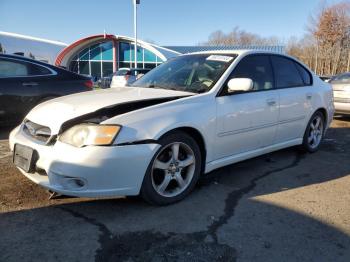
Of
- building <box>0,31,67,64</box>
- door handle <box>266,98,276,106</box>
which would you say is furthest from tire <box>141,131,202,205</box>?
building <box>0,31,67,64</box>

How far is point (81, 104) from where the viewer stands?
11.7 feet

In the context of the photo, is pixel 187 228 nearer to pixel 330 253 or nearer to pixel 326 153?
pixel 330 253

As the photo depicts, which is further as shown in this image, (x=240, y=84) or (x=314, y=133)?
(x=314, y=133)

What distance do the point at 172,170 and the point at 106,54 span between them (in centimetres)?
3902

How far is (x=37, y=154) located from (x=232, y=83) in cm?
209

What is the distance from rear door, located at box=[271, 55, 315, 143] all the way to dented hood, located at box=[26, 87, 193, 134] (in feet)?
5.27

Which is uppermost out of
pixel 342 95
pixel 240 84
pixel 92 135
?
pixel 240 84

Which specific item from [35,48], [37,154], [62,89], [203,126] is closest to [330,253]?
[203,126]

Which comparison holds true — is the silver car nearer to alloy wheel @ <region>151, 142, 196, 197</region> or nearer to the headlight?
alloy wheel @ <region>151, 142, 196, 197</region>

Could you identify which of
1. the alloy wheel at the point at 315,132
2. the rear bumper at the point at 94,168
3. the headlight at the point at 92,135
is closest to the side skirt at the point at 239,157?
the alloy wheel at the point at 315,132

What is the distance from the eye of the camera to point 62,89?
6766mm

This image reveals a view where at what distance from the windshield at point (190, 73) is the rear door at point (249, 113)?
18 cm

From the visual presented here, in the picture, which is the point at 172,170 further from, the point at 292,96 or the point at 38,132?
the point at 292,96

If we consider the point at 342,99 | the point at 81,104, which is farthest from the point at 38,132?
the point at 342,99
